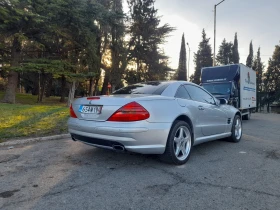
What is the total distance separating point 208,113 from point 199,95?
0.44 meters

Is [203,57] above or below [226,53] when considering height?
below

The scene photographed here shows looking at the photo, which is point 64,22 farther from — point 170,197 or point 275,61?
point 275,61

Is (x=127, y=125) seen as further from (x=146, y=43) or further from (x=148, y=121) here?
(x=146, y=43)

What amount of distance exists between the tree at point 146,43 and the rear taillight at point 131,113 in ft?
72.4

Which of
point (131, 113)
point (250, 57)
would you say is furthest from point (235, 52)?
point (131, 113)

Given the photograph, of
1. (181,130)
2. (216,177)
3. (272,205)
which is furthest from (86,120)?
(272,205)

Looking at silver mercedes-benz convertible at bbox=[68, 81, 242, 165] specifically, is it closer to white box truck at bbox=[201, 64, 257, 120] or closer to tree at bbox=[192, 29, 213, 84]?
white box truck at bbox=[201, 64, 257, 120]

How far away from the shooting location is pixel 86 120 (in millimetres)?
3693

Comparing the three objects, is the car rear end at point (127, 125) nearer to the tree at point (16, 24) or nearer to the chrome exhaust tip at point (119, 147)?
the chrome exhaust tip at point (119, 147)

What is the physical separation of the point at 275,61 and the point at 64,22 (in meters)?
30.3

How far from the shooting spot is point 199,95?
15.8 feet


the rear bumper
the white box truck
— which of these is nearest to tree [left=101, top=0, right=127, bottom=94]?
the white box truck

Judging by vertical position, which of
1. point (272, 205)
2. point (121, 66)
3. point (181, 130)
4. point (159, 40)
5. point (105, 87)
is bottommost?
point (272, 205)

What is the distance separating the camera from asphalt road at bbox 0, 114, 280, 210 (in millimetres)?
2471
